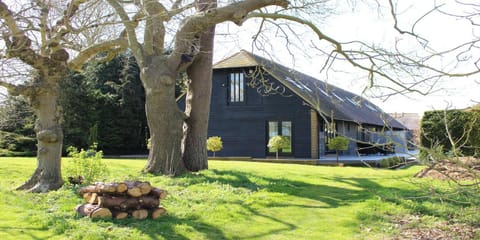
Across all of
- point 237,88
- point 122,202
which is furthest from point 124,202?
point 237,88

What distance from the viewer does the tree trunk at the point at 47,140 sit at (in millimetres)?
10172

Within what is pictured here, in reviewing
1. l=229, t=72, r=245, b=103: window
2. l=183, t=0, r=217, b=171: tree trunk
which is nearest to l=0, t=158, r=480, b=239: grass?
l=183, t=0, r=217, b=171: tree trunk

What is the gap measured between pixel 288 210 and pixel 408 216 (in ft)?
7.28

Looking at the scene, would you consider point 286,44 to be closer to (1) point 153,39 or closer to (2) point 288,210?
(1) point 153,39

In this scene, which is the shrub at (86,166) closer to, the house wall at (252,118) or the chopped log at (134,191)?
the chopped log at (134,191)

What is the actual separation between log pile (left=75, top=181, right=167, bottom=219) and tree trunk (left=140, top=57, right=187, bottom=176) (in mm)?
4861

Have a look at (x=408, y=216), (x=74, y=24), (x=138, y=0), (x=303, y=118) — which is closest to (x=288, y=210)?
(x=408, y=216)

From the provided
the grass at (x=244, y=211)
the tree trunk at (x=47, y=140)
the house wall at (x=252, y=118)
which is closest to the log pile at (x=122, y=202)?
the grass at (x=244, y=211)

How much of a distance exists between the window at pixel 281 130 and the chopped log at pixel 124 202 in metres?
17.8

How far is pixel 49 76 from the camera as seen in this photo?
407 inches

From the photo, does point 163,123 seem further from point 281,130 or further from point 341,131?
point 341,131

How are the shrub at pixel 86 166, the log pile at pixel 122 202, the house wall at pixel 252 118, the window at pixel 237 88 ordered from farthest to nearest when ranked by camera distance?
the window at pixel 237 88 < the house wall at pixel 252 118 < the shrub at pixel 86 166 < the log pile at pixel 122 202

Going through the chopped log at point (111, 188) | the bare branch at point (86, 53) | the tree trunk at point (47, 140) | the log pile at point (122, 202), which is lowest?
the log pile at point (122, 202)

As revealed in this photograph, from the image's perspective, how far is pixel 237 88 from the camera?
26359mm
